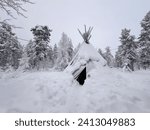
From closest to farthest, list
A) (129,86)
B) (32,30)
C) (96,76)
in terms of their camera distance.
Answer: (129,86) → (96,76) → (32,30)

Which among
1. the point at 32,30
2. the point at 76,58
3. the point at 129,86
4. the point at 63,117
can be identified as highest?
the point at 32,30

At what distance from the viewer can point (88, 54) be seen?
1044cm

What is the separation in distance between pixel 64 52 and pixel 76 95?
33014 millimetres

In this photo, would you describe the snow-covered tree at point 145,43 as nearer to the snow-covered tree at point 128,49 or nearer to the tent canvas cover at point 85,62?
the snow-covered tree at point 128,49

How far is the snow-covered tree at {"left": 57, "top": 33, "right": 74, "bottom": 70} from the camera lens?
39062mm

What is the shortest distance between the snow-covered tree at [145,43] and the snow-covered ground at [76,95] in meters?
19.1

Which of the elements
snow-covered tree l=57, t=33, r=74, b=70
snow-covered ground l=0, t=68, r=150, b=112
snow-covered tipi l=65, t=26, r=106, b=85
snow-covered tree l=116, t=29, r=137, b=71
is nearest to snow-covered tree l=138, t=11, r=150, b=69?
snow-covered tree l=116, t=29, r=137, b=71

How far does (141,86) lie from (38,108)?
15.4 feet

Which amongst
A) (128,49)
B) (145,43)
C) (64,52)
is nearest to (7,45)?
(145,43)

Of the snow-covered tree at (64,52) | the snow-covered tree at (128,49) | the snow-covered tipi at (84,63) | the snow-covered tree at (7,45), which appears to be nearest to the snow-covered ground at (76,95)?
the snow-covered tipi at (84,63)

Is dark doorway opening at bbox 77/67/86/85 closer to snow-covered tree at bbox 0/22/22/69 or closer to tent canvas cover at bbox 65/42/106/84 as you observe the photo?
tent canvas cover at bbox 65/42/106/84

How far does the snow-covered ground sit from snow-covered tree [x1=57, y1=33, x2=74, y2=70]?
29632 mm

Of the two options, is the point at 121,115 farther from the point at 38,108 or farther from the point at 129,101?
the point at 38,108

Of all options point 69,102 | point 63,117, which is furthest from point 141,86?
point 63,117
